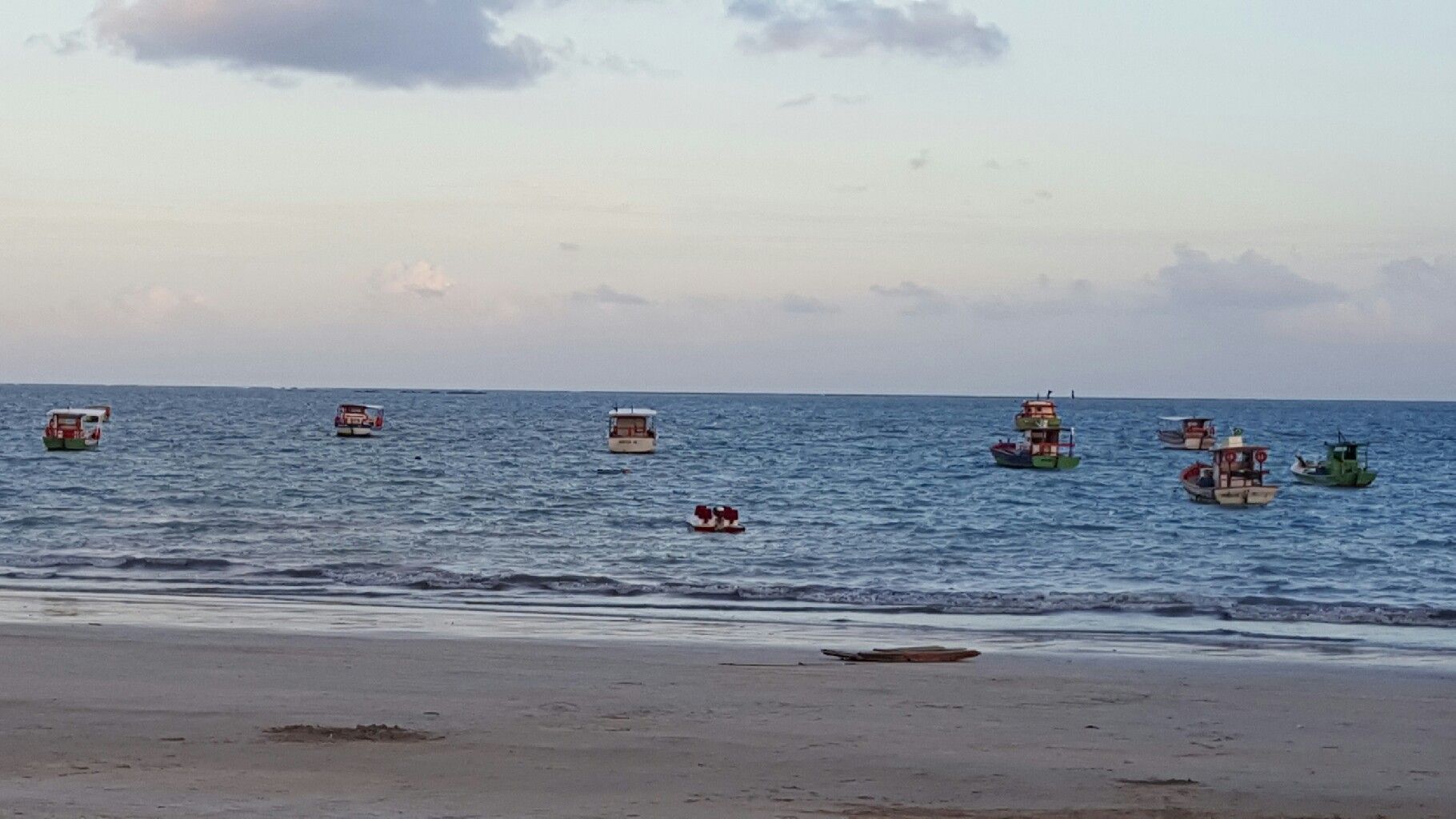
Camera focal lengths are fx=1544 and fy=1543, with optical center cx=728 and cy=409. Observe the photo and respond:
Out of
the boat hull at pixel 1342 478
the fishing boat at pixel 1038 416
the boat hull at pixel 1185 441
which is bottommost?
the boat hull at pixel 1342 478

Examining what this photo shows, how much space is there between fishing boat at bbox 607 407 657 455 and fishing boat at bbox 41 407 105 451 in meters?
28.8

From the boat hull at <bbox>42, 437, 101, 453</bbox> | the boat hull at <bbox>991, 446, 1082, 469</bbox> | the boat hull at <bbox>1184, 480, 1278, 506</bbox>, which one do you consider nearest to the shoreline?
the boat hull at <bbox>1184, 480, 1278, 506</bbox>

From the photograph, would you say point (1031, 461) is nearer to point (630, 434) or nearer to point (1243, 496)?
point (1243, 496)

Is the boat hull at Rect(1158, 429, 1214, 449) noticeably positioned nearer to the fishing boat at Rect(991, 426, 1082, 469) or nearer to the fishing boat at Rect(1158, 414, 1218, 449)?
the fishing boat at Rect(1158, 414, 1218, 449)

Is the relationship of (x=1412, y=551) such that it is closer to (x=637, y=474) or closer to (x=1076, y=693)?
(x=1076, y=693)

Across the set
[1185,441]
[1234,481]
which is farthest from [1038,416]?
[1234,481]

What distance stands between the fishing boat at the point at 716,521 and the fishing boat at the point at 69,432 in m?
55.1

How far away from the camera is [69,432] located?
286 feet

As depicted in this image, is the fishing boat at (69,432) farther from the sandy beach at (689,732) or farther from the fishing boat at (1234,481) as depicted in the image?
the sandy beach at (689,732)

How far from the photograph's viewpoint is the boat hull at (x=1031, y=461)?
78.4 m

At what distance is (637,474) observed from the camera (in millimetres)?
76000

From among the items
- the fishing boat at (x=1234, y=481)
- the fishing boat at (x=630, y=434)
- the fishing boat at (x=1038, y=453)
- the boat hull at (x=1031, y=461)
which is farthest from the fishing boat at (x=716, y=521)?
the fishing boat at (x=630, y=434)

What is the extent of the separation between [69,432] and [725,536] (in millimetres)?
58390

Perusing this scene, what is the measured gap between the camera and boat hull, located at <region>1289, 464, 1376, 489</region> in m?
70.1
